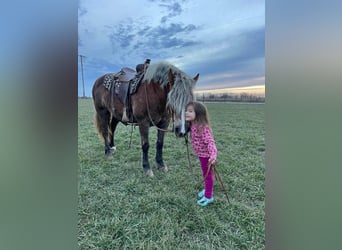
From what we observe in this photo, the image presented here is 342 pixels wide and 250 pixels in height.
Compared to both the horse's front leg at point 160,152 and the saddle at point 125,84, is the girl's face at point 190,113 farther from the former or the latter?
the saddle at point 125,84

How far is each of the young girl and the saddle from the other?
306mm

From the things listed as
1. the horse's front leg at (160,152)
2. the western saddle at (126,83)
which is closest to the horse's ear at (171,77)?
the western saddle at (126,83)

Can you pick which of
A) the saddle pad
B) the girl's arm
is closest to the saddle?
the saddle pad

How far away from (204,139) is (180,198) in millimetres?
245

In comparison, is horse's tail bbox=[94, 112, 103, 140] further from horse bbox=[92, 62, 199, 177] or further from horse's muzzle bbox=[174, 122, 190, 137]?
horse's muzzle bbox=[174, 122, 190, 137]

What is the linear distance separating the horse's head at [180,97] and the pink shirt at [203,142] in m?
0.03

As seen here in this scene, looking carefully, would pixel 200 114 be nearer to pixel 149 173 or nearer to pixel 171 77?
pixel 171 77

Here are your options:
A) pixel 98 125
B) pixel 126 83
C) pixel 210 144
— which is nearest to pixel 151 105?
pixel 126 83

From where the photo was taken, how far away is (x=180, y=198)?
0.88 meters
